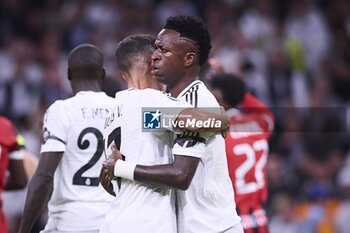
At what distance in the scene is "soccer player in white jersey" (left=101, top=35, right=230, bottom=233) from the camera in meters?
5.14

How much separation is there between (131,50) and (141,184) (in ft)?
3.01

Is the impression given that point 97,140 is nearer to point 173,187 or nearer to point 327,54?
point 173,187

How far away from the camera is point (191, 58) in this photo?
5.38 meters

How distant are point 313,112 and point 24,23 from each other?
504 cm

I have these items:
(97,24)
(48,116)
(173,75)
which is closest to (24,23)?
(97,24)

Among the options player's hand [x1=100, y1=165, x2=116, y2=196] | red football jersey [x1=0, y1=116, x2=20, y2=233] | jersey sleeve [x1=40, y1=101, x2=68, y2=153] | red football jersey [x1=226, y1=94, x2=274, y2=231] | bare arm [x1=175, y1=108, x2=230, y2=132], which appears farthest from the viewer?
red football jersey [x1=226, y1=94, x2=274, y2=231]

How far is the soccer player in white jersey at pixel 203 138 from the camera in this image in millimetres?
5293

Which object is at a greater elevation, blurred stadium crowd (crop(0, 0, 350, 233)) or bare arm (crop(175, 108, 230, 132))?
blurred stadium crowd (crop(0, 0, 350, 233))

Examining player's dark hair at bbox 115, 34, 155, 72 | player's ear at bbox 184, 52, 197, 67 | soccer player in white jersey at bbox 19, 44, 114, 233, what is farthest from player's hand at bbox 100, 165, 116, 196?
soccer player in white jersey at bbox 19, 44, 114, 233

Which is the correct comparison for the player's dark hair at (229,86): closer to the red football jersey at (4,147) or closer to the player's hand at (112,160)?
the red football jersey at (4,147)

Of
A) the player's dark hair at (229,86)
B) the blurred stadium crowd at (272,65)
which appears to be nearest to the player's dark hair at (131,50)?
the player's dark hair at (229,86)

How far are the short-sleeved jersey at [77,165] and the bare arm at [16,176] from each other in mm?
570

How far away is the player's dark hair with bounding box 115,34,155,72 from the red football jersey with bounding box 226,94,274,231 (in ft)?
6.94

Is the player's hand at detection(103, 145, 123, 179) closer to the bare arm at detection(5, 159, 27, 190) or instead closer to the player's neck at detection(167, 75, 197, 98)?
the player's neck at detection(167, 75, 197, 98)
